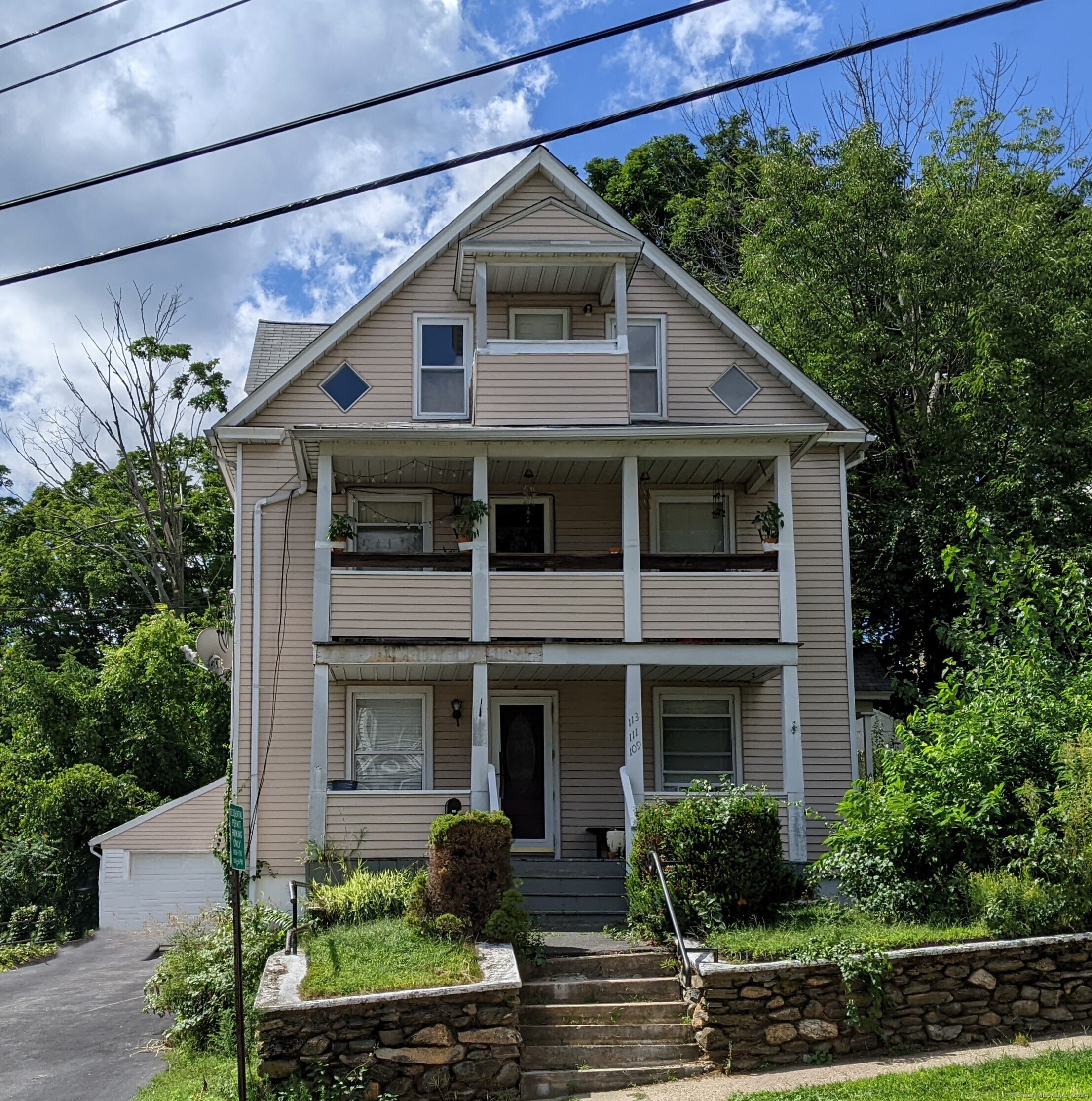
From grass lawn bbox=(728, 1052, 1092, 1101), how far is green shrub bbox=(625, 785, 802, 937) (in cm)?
225

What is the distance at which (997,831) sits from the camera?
12.0 metres

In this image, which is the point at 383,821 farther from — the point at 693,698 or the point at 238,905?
the point at 238,905

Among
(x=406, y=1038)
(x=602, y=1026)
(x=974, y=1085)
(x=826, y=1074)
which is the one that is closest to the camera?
(x=974, y=1085)

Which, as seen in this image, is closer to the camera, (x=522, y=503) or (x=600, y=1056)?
(x=600, y=1056)

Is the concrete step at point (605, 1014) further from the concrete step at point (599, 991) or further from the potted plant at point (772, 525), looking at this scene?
the potted plant at point (772, 525)

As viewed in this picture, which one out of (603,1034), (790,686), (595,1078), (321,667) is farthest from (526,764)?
(595,1078)

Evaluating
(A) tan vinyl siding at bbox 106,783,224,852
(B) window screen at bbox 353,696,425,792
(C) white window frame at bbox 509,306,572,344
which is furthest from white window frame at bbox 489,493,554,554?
(A) tan vinyl siding at bbox 106,783,224,852

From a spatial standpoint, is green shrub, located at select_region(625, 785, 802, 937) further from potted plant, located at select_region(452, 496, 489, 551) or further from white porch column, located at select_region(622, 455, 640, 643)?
potted plant, located at select_region(452, 496, 489, 551)

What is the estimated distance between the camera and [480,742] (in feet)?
49.4

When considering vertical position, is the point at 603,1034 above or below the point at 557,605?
below

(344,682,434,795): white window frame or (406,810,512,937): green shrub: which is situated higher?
(344,682,434,795): white window frame

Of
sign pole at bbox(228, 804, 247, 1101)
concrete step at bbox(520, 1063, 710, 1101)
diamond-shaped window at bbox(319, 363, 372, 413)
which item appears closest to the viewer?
sign pole at bbox(228, 804, 247, 1101)

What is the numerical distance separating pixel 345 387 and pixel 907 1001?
1078 centimetres

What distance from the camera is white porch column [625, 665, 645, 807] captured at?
15109 mm
